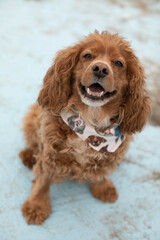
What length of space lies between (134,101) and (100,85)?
15.2 inches

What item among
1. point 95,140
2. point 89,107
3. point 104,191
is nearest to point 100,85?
point 89,107

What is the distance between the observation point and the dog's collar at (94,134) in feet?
6.90

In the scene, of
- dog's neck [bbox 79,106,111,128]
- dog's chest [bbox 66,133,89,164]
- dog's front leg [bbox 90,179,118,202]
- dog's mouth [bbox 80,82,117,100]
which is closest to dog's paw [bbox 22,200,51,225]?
dog's front leg [bbox 90,179,118,202]

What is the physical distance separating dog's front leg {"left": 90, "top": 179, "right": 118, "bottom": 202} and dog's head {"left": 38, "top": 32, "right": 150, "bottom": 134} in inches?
31.9

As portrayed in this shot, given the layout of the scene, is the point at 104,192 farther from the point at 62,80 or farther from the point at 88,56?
the point at 88,56

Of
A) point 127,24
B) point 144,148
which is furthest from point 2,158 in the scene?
point 127,24

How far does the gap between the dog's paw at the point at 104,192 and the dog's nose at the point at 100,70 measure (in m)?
1.35

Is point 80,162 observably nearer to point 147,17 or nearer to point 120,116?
point 120,116

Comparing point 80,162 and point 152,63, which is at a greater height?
point 152,63

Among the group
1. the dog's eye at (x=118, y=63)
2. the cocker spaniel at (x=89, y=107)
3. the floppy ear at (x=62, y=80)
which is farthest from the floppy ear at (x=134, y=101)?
the floppy ear at (x=62, y=80)

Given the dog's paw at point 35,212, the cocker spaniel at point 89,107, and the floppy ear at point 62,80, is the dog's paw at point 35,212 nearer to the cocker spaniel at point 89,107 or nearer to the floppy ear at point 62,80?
the cocker spaniel at point 89,107

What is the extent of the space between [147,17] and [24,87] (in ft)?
12.4

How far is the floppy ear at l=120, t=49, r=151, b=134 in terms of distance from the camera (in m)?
2.10

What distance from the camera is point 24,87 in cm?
359
